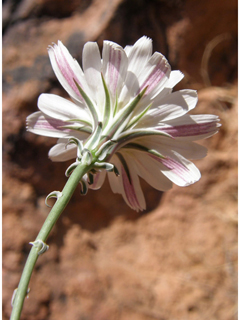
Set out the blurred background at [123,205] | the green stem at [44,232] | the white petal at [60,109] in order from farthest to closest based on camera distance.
Answer: the blurred background at [123,205] → the white petal at [60,109] → the green stem at [44,232]

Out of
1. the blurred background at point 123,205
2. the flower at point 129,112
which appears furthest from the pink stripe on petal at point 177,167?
the blurred background at point 123,205

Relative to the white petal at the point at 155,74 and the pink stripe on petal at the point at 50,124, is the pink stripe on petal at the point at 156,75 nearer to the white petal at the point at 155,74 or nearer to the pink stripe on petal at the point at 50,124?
the white petal at the point at 155,74

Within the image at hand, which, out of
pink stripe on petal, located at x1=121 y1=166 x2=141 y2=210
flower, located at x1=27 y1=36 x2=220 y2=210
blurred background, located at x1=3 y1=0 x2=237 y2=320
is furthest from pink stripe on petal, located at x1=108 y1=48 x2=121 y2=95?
blurred background, located at x1=3 y1=0 x2=237 y2=320

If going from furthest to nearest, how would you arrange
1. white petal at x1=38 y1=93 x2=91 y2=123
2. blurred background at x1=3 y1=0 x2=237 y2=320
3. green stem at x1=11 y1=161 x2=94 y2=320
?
1. blurred background at x1=3 y1=0 x2=237 y2=320
2. white petal at x1=38 y1=93 x2=91 y2=123
3. green stem at x1=11 y1=161 x2=94 y2=320

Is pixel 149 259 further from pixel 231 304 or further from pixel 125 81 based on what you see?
pixel 125 81

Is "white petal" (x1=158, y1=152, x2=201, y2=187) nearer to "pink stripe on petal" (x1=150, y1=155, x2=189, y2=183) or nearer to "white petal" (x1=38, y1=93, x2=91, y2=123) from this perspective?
"pink stripe on petal" (x1=150, y1=155, x2=189, y2=183)

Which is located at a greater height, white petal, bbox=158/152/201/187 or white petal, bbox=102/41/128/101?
white petal, bbox=102/41/128/101
